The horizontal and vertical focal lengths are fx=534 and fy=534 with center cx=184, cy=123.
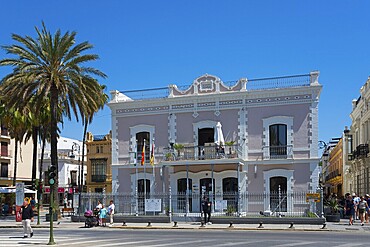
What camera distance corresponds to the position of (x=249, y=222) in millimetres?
30250

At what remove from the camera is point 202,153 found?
113 feet

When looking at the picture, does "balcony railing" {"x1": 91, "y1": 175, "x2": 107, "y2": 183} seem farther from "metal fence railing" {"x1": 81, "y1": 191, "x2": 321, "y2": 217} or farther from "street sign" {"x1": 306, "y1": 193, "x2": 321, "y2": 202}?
"street sign" {"x1": 306, "y1": 193, "x2": 321, "y2": 202}

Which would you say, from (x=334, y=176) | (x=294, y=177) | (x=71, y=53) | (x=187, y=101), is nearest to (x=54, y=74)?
(x=71, y=53)

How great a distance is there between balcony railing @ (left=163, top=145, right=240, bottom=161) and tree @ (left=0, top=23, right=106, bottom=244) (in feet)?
21.1

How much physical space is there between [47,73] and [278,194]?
1586 centimetres

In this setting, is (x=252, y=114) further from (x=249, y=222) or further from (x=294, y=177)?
(x=249, y=222)

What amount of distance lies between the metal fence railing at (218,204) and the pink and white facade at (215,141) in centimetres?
33

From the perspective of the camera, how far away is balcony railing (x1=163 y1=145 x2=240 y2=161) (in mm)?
33906

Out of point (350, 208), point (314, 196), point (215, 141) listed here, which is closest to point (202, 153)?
point (215, 141)

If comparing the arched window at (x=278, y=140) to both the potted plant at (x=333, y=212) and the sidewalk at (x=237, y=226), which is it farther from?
the sidewalk at (x=237, y=226)

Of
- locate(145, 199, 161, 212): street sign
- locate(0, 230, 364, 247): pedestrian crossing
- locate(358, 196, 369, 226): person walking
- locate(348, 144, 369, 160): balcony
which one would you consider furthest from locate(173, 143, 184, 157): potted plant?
locate(348, 144, 369, 160): balcony

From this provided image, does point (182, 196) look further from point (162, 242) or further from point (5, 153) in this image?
point (5, 153)

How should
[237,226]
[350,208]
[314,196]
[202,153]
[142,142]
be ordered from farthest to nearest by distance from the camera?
1. [142,142]
2. [202,153]
3. [350,208]
4. [314,196]
5. [237,226]

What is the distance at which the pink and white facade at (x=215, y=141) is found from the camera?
3347cm
